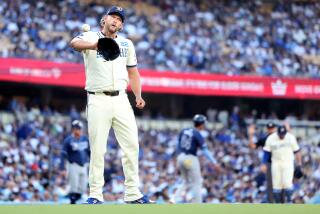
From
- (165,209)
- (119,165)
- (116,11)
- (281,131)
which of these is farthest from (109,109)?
(119,165)

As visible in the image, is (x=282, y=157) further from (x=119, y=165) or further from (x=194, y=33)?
(x=194, y=33)

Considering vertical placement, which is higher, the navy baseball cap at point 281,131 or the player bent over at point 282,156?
the navy baseball cap at point 281,131

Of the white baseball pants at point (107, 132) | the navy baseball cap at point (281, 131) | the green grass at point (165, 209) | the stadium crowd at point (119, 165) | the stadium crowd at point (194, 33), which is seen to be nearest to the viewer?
the green grass at point (165, 209)

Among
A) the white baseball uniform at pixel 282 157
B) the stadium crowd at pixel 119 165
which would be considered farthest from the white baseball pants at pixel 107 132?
the stadium crowd at pixel 119 165

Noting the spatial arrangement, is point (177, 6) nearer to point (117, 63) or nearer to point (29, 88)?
point (29, 88)

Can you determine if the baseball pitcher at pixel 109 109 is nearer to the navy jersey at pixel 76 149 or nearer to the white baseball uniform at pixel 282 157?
the white baseball uniform at pixel 282 157

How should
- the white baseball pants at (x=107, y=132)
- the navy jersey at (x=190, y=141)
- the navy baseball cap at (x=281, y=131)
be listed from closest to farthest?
1. the white baseball pants at (x=107, y=132)
2. the navy jersey at (x=190, y=141)
3. the navy baseball cap at (x=281, y=131)

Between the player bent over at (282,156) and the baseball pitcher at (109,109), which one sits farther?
the player bent over at (282,156)

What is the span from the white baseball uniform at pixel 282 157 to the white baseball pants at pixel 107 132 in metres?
7.74

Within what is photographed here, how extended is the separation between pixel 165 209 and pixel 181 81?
23120mm

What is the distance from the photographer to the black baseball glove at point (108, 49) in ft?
29.3

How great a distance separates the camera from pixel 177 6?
33938 millimetres

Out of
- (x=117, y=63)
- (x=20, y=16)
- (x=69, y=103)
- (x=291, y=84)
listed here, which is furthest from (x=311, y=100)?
(x=117, y=63)

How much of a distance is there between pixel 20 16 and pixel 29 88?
7.84 feet
